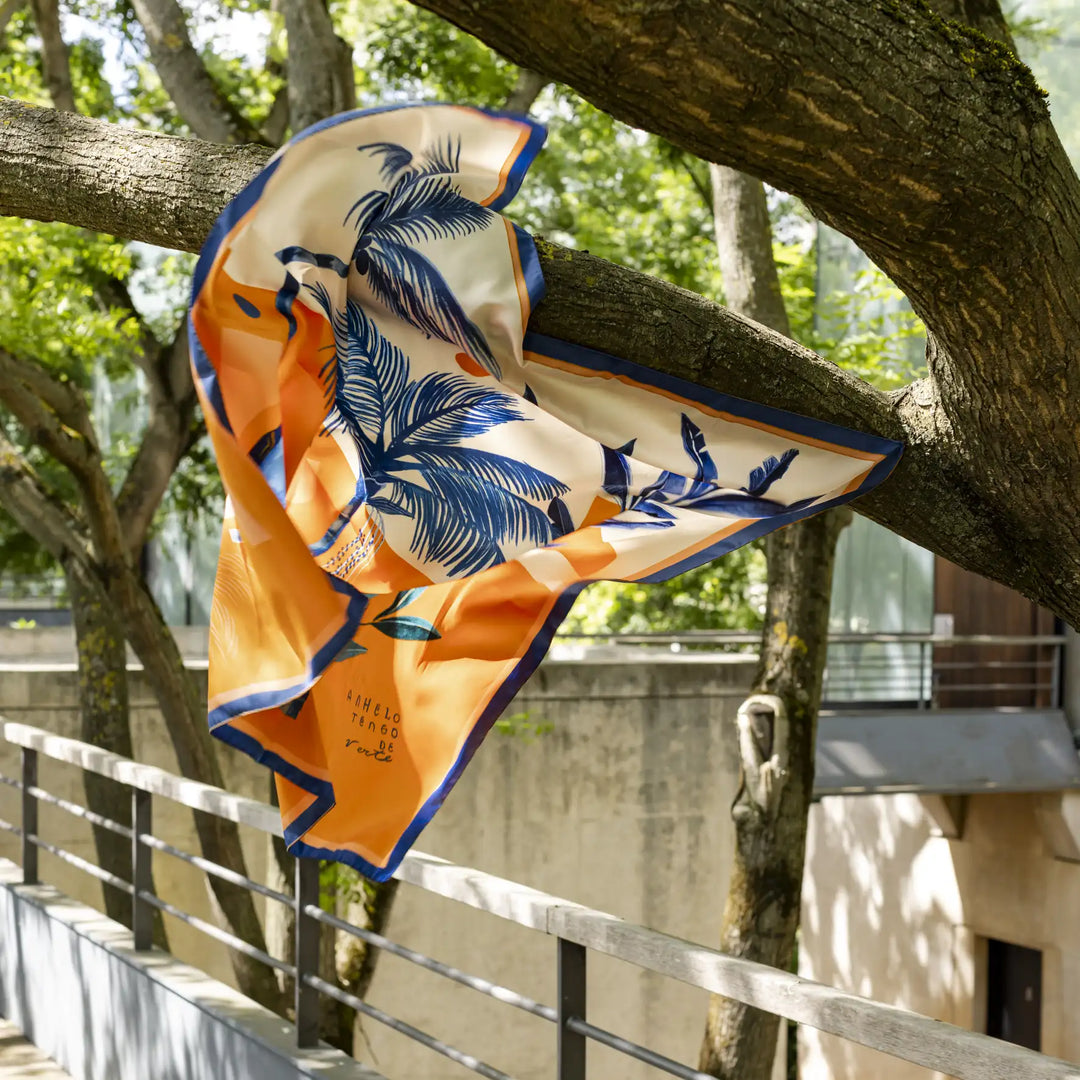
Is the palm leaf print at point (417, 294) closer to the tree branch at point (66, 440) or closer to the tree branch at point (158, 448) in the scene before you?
the tree branch at point (66, 440)

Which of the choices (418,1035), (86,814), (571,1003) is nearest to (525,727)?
(86,814)

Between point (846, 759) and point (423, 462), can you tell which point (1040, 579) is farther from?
point (846, 759)

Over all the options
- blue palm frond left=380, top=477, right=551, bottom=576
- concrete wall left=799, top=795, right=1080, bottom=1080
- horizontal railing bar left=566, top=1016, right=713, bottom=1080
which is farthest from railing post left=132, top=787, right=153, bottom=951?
concrete wall left=799, top=795, right=1080, bottom=1080

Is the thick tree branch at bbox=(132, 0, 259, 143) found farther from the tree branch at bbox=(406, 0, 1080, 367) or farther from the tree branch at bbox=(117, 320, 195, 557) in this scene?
the tree branch at bbox=(406, 0, 1080, 367)

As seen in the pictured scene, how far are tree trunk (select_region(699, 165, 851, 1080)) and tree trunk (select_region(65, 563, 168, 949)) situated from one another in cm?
351

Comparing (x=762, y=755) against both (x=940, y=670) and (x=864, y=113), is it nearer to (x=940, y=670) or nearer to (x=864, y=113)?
(x=864, y=113)

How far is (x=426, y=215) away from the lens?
317cm

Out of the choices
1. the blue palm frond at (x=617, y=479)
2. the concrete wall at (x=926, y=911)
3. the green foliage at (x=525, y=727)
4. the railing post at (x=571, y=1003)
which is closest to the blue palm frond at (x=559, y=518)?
the blue palm frond at (x=617, y=479)

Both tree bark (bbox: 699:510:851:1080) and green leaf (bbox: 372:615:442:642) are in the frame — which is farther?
tree bark (bbox: 699:510:851:1080)

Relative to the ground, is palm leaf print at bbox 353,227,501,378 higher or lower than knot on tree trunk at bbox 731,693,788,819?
higher

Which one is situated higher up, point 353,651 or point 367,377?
point 367,377

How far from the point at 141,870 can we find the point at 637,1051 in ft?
9.13

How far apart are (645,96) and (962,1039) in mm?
1503

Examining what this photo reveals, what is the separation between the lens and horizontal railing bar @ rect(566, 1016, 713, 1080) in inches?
105
